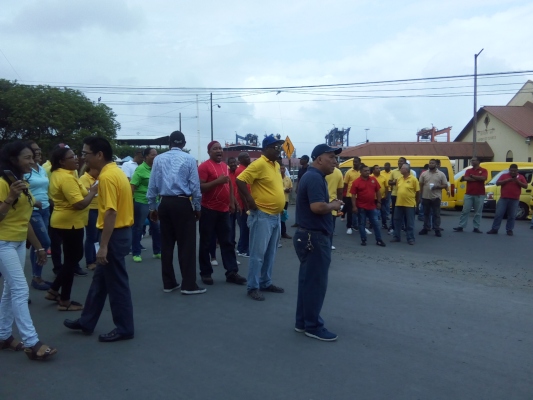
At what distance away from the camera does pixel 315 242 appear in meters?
4.89

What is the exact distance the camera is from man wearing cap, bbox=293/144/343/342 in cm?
489

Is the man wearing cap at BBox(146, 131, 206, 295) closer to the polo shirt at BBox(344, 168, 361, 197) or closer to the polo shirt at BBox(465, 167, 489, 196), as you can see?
the polo shirt at BBox(344, 168, 361, 197)

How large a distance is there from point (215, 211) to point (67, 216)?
2056 millimetres

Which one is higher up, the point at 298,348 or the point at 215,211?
the point at 215,211

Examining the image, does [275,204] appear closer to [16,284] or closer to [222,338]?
[222,338]

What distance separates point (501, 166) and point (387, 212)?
753cm

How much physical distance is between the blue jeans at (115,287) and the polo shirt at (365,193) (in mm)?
7071

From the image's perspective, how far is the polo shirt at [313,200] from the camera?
4875 mm

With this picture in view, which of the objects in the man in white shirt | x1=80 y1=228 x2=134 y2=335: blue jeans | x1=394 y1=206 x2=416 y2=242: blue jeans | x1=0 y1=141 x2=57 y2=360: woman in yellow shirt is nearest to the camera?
x1=0 y1=141 x2=57 y2=360: woman in yellow shirt

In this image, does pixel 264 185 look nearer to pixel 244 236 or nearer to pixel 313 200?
pixel 313 200

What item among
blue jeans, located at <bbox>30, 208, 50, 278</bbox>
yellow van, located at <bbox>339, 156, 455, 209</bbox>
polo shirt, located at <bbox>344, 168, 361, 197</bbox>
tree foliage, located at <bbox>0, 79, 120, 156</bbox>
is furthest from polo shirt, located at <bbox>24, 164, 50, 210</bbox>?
tree foliage, located at <bbox>0, 79, 120, 156</bbox>

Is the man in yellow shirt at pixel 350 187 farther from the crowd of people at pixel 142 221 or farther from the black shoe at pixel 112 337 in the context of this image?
the black shoe at pixel 112 337

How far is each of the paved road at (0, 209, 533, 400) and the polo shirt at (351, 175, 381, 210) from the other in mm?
3583

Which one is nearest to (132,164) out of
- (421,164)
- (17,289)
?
(17,289)
